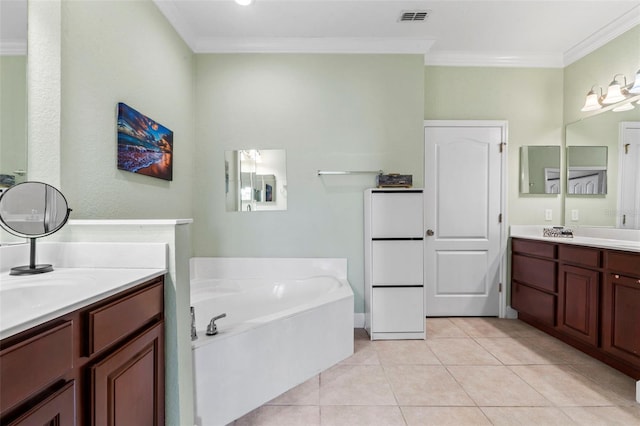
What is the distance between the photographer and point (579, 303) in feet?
7.50

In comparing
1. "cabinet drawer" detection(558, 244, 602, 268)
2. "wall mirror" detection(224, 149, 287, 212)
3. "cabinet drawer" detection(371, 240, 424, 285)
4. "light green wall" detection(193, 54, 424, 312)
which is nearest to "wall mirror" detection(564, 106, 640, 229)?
"cabinet drawer" detection(558, 244, 602, 268)

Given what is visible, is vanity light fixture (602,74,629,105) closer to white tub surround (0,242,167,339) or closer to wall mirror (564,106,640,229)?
wall mirror (564,106,640,229)

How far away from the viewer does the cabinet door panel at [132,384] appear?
90 centimetres

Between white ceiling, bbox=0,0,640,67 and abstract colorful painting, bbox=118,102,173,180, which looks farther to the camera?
white ceiling, bbox=0,0,640,67

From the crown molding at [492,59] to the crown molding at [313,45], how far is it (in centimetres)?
31

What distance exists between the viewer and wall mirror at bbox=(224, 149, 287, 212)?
2.83m

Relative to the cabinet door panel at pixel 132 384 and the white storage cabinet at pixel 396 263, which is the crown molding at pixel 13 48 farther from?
the white storage cabinet at pixel 396 263

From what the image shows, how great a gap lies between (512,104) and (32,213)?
12.9 feet

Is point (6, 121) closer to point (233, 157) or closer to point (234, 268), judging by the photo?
point (233, 157)

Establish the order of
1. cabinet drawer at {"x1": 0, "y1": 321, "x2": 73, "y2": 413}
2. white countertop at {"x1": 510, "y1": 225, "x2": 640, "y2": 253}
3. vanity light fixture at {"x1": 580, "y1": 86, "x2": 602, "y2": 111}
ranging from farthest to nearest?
vanity light fixture at {"x1": 580, "y1": 86, "x2": 602, "y2": 111}
white countertop at {"x1": 510, "y1": 225, "x2": 640, "y2": 253}
cabinet drawer at {"x1": 0, "y1": 321, "x2": 73, "y2": 413}

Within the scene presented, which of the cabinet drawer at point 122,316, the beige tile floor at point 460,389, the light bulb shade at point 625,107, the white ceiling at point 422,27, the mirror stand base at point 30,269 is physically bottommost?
the beige tile floor at point 460,389

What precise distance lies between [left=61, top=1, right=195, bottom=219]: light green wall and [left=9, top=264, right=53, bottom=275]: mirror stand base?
1.22 ft

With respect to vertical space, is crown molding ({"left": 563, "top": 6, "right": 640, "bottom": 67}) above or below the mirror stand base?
above

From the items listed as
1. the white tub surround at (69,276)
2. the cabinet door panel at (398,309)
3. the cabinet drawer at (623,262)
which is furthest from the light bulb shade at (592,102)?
the white tub surround at (69,276)
